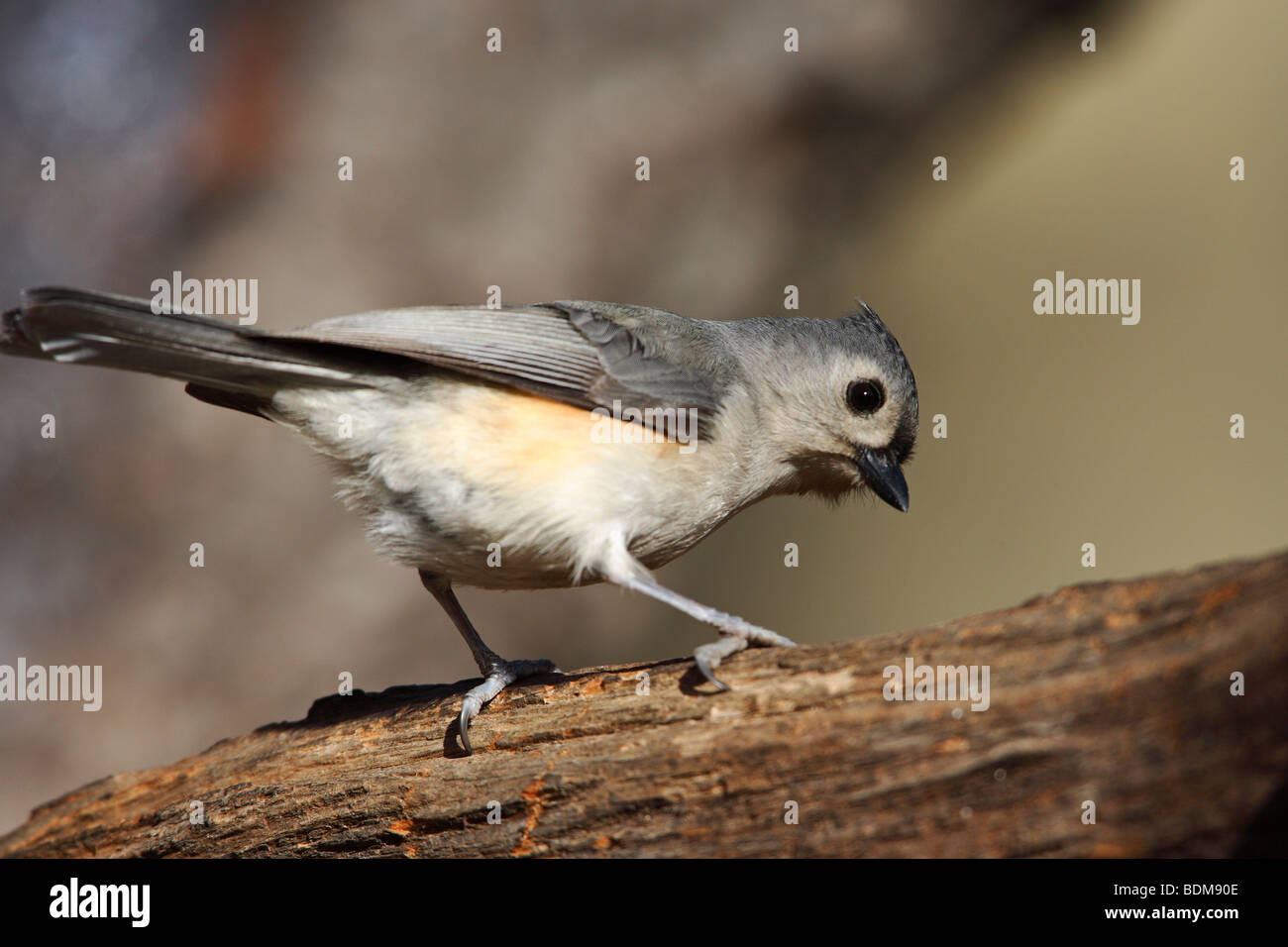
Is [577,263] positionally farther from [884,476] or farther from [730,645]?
[730,645]

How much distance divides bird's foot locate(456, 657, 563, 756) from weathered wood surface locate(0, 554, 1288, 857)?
0.06 m

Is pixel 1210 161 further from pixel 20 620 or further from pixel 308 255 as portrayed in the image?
pixel 20 620

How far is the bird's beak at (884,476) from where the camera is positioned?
3330 mm

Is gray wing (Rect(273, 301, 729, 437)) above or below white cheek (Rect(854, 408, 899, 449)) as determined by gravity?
above

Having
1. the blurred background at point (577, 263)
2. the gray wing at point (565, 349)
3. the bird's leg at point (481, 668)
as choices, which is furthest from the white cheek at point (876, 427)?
the blurred background at point (577, 263)

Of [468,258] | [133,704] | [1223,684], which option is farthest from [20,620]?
[1223,684]

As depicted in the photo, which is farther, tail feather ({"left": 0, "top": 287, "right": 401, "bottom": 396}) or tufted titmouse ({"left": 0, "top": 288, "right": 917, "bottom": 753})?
tufted titmouse ({"left": 0, "top": 288, "right": 917, "bottom": 753})

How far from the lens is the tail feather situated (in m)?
2.67

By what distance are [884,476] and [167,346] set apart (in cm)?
223

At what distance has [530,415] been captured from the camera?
3.02 meters

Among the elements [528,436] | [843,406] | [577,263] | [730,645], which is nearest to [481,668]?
[528,436]

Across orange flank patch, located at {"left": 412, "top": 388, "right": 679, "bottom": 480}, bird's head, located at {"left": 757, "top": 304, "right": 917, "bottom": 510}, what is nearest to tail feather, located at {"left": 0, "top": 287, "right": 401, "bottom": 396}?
orange flank patch, located at {"left": 412, "top": 388, "right": 679, "bottom": 480}

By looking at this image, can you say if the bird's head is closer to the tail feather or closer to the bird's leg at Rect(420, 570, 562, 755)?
the bird's leg at Rect(420, 570, 562, 755)

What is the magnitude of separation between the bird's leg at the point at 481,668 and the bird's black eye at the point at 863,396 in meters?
1.30
